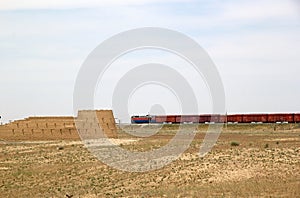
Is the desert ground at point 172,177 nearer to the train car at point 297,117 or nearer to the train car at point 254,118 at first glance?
the train car at point 297,117

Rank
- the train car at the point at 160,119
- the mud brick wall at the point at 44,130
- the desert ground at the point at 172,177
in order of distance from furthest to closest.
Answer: the train car at the point at 160,119
the mud brick wall at the point at 44,130
the desert ground at the point at 172,177

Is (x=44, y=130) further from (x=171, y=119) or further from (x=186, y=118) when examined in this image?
(x=186, y=118)

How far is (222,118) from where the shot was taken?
116 meters

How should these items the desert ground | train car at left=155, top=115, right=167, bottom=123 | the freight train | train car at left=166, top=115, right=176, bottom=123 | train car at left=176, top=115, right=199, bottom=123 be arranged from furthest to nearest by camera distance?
train car at left=155, top=115, right=167, bottom=123 → train car at left=166, top=115, right=176, bottom=123 → train car at left=176, top=115, right=199, bottom=123 → the freight train → the desert ground

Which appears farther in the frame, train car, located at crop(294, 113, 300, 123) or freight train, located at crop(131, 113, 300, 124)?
freight train, located at crop(131, 113, 300, 124)

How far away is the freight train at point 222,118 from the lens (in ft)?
341

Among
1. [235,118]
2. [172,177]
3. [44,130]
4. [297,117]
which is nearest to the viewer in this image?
[172,177]

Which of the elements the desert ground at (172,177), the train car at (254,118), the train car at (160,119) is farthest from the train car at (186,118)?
the desert ground at (172,177)

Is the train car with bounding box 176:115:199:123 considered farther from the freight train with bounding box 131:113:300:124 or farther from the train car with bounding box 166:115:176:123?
the train car with bounding box 166:115:176:123

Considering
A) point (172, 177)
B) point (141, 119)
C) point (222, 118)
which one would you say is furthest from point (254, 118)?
point (172, 177)

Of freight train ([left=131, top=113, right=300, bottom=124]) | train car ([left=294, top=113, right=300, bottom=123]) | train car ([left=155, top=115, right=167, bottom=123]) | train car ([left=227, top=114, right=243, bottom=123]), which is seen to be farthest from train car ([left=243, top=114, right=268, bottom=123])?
train car ([left=155, top=115, right=167, bottom=123])

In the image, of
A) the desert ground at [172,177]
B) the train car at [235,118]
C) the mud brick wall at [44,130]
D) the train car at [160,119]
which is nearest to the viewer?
the desert ground at [172,177]

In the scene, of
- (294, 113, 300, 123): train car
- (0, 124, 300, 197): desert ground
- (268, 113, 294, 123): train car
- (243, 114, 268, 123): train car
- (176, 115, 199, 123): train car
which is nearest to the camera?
(0, 124, 300, 197): desert ground

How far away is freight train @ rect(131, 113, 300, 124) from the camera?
104 metres
